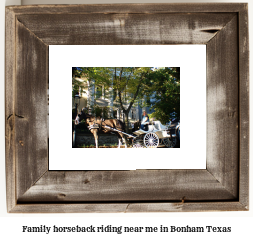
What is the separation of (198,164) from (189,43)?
42 cm

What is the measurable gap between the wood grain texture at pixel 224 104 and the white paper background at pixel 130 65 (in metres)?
0.03

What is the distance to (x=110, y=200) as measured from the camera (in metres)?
0.65

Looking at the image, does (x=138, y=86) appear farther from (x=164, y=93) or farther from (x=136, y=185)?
(x=136, y=185)

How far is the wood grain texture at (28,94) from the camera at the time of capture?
64 centimetres

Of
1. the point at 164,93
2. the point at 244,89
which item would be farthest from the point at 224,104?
the point at 164,93

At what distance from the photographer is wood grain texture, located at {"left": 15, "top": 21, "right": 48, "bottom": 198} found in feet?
2.10

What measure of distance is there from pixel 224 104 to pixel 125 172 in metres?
0.41

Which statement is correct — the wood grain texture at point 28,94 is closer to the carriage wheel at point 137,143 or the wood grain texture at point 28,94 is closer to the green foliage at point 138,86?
the green foliage at point 138,86

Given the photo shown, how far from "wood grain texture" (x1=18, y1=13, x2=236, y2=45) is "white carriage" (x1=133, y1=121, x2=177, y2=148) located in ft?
0.94

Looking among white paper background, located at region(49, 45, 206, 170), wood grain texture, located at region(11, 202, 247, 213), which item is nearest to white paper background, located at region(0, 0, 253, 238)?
wood grain texture, located at region(11, 202, 247, 213)

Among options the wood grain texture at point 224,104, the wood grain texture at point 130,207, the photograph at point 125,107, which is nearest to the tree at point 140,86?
the photograph at point 125,107

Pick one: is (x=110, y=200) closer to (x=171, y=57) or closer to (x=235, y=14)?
(x=171, y=57)

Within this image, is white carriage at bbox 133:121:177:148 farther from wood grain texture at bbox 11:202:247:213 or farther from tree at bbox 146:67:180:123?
wood grain texture at bbox 11:202:247:213
